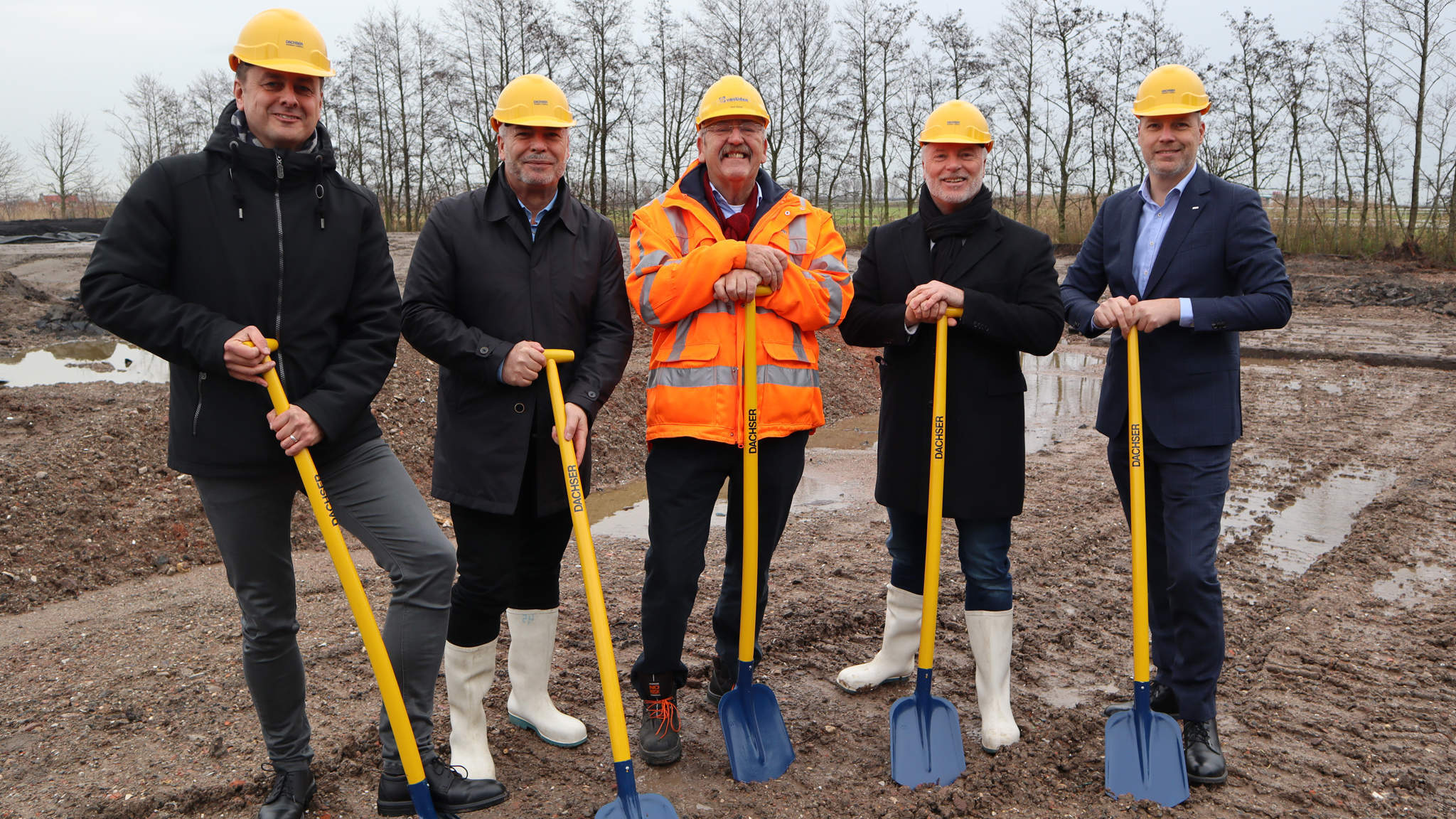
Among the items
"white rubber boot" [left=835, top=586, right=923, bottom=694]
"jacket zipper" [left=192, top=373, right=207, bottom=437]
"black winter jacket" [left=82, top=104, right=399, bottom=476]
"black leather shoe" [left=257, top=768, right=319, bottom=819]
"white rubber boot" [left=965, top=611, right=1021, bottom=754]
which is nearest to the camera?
"black winter jacket" [left=82, top=104, right=399, bottom=476]

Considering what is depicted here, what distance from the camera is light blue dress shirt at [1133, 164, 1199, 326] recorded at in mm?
3656

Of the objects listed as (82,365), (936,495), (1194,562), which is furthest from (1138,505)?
(82,365)

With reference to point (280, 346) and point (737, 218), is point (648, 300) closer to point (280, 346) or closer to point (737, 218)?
point (737, 218)

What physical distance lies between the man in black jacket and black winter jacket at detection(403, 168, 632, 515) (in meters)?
0.18

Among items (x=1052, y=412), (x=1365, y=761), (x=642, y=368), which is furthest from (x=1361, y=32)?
(x=1365, y=761)

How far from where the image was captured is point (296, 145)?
2.88 metres

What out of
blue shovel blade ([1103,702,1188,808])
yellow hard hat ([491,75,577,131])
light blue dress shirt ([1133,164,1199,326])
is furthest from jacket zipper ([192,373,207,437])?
light blue dress shirt ([1133,164,1199,326])

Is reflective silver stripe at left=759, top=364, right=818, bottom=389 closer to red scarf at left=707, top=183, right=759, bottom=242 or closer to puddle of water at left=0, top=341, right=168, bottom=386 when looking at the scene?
red scarf at left=707, top=183, right=759, bottom=242

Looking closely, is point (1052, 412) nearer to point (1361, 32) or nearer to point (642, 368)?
point (642, 368)

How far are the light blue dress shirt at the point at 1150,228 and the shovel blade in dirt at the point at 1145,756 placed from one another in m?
1.50

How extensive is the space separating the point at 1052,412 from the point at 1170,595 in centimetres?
809

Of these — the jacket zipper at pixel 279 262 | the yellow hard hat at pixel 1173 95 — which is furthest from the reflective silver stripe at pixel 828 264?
the jacket zipper at pixel 279 262

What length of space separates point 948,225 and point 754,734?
6.44 feet

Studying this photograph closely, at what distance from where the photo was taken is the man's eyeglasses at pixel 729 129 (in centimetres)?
339
